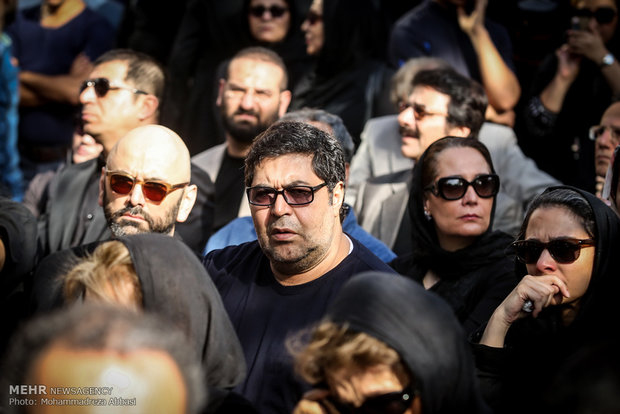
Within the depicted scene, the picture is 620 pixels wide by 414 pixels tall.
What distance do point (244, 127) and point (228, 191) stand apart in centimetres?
43

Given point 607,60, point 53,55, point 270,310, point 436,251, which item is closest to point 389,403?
point 270,310

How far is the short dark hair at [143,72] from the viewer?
552 centimetres

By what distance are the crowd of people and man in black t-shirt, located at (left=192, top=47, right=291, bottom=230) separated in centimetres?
1

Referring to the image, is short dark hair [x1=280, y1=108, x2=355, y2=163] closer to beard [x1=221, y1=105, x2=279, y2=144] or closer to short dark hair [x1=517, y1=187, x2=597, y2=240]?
beard [x1=221, y1=105, x2=279, y2=144]

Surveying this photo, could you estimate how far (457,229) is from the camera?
14.5 feet

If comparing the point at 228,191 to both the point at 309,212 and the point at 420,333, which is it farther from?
the point at 420,333

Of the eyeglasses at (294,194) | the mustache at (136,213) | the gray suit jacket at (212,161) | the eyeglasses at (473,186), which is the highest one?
the eyeglasses at (294,194)

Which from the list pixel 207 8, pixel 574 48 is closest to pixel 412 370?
pixel 574 48

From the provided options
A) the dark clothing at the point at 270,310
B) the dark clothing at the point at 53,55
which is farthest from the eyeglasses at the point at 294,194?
the dark clothing at the point at 53,55

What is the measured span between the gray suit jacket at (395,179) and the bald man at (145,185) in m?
1.44

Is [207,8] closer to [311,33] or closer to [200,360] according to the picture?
[311,33]

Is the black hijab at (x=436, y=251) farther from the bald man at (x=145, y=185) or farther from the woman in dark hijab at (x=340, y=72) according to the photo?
the woman in dark hijab at (x=340, y=72)

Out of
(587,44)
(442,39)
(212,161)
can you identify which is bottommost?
(212,161)

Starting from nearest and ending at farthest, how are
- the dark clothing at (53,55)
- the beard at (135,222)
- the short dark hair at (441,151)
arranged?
the beard at (135,222)
the short dark hair at (441,151)
the dark clothing at (53,55)
